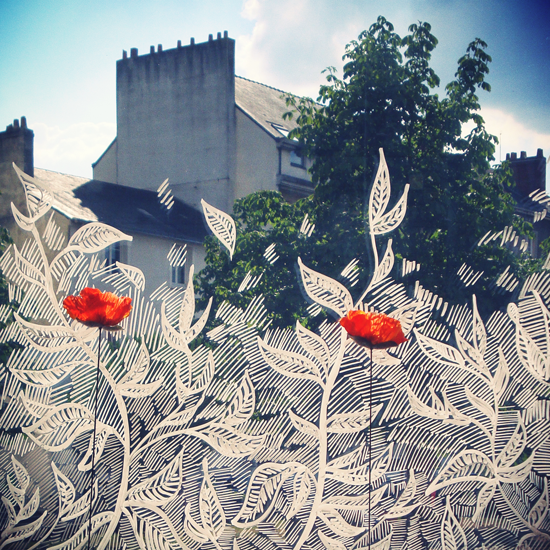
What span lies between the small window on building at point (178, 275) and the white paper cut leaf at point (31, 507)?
0.89 metres

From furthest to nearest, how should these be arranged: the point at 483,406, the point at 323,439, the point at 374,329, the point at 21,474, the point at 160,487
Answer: the point at 21,474, the point at 160,487, the point at 323,439, the point at 483,406, the point at 374,329

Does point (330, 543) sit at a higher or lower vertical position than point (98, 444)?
lower

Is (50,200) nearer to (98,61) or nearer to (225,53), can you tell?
(98,61)

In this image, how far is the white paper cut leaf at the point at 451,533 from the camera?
4.90 feet

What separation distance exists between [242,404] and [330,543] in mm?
438


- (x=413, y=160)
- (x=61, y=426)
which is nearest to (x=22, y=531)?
(x=61, y=426)

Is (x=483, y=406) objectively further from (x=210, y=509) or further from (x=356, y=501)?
(x=210, y=509)

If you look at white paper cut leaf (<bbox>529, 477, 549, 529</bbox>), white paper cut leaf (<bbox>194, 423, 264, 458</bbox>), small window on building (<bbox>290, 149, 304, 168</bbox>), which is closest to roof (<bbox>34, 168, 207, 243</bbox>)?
small window on building (<bbox>290, 149, 304, 168</bbox>)

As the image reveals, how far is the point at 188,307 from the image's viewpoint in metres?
1.74

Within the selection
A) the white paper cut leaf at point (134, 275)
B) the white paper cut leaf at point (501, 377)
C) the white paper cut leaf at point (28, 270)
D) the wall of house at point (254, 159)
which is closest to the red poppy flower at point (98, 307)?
the white paper cut leaf at point (134, 275)

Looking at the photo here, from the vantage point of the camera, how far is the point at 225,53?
5.76 feet

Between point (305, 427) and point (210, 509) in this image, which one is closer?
point (305, 427)

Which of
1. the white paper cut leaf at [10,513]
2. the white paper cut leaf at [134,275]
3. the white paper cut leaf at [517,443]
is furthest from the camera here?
the white paper cut leaf at [10,513]

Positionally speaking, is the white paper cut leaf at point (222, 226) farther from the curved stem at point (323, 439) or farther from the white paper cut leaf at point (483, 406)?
the white paper cut leaf at point (483, 406)
